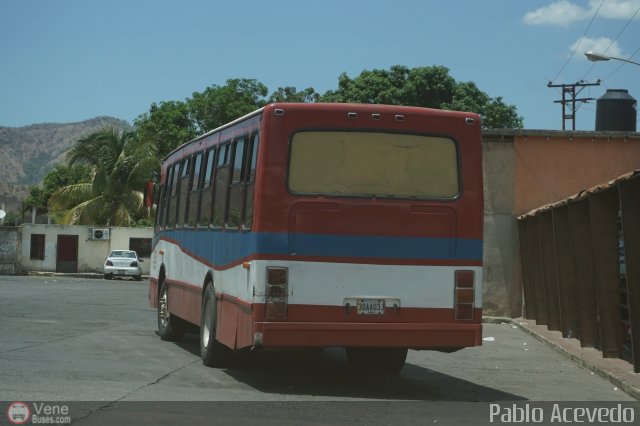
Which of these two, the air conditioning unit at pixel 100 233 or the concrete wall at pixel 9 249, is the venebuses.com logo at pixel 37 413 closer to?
the air conditioning unit at pixel 100 233

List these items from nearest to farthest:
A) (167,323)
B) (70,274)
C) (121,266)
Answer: (167,323)
(121,266)
(70,274)

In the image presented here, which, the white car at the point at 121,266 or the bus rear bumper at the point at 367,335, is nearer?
the bus rear bumper at the point at 367,335

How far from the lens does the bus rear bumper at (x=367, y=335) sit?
10.7m

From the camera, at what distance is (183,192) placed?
16.2 metres

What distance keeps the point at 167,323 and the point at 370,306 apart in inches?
267

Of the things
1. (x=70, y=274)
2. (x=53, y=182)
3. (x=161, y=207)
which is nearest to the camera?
(x=161, y=207)

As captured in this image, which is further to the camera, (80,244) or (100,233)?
(80,244)

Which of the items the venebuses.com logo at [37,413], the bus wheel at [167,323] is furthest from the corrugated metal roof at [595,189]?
the venebuses.com logo at [37,413]

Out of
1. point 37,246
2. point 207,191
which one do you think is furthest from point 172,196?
point 37,246

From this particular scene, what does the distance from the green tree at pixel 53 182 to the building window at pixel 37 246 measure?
32650 mm

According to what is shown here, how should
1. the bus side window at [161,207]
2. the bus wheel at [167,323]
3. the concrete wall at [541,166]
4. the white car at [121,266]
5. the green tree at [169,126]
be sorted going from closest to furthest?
the bus wheel at [167,323] → the bus side window at [161,207] → the concrete wall at [541,166] → the white car at [121,266] → the green tree at [169,126]

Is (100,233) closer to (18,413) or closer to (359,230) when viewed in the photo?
(359,230)

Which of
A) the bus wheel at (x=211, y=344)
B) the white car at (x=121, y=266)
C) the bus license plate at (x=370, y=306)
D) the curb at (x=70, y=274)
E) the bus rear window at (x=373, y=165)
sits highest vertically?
the bus rear window at (x=373, y=165)

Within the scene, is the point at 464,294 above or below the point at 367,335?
above
